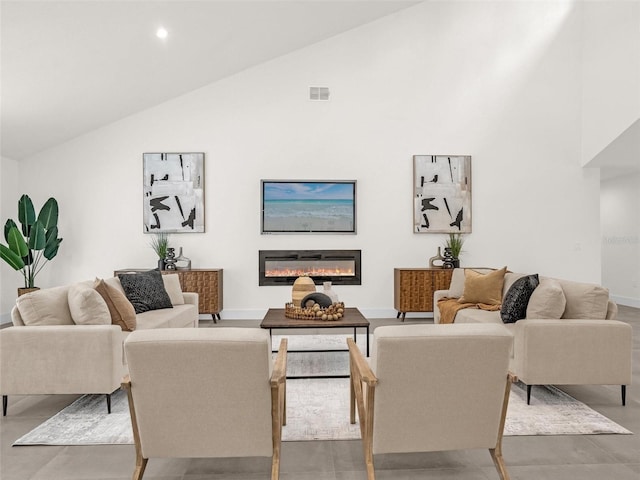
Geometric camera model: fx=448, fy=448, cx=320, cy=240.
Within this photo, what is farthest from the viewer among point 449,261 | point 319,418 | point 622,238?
point 622,238

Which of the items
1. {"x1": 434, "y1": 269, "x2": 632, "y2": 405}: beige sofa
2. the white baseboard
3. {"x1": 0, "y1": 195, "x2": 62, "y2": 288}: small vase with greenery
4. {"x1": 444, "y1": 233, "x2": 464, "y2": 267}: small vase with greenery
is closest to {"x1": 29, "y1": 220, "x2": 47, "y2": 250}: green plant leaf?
{"x1": 0, "y1": 195, "x2": 62, "y2": 288}: small vase with greenery

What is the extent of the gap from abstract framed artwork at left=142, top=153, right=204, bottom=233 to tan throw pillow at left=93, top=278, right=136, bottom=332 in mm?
3144

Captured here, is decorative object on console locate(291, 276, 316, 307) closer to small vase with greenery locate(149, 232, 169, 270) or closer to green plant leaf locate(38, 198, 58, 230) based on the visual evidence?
small vase with greenery locate(149, 232, 169, 270)

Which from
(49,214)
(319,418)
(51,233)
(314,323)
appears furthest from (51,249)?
(319,418)

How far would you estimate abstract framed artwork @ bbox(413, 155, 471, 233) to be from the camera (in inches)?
263

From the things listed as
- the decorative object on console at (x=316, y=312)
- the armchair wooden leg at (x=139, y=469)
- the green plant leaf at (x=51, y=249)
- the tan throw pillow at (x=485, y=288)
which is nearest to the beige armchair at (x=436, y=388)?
the armchair wooden leg at (x=139, y=469)

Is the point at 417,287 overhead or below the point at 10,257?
below

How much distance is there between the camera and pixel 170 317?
4094 millimetres

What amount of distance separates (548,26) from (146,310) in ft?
22.7

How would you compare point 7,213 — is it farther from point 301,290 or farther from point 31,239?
point 301,290

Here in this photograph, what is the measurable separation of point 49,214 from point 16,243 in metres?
0.74

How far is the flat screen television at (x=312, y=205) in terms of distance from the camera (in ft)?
21.8

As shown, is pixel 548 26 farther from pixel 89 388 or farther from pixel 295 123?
pixel 89 388

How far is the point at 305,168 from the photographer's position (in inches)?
263
